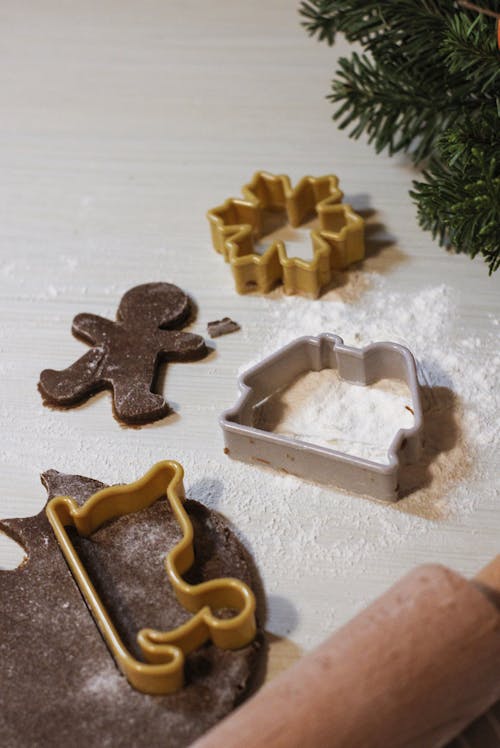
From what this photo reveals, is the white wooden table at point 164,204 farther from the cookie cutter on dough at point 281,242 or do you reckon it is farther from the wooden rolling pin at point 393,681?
the wooden rolling pin at point 393,681

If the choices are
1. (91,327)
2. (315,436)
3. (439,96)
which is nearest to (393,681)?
(315,436)

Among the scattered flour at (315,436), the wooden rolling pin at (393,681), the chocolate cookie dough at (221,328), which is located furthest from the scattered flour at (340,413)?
the wooden rolling pin at (393,681)

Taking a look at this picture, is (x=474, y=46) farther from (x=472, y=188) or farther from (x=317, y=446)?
(x=317, y=446)

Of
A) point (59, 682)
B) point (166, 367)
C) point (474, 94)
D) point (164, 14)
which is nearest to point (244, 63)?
point (164, 14)

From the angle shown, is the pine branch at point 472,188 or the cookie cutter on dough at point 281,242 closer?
the pine branch at point 472,188

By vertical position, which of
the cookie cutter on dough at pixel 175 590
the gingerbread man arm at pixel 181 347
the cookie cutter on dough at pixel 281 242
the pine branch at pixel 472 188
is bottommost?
the cookie cutter on dough at pixel 175 590

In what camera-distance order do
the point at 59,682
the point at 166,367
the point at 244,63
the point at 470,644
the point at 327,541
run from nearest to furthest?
the point at 470,644 → the point at 59,682 → the point at 327,541 → the point at 166,367 → the point at 244,63

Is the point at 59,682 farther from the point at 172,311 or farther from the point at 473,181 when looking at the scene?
the point at 473,181

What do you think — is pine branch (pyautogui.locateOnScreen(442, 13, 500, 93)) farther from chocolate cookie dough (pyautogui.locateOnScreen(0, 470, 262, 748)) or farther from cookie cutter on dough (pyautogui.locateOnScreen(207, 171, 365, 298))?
chocolate cookie dough (pyautogui.locateOnScreen(0, 470, 262, 748))
